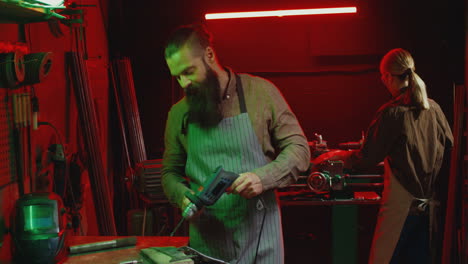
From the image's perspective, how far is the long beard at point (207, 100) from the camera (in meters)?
2.30

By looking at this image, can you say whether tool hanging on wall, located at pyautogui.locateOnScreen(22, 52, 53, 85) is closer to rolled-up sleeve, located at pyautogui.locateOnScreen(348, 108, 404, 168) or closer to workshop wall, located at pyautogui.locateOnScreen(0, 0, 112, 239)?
workshop wall, located at pyautogui.locateOnScreen(0, 0, 112, 239)

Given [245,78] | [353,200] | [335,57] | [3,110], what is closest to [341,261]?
[353,200]

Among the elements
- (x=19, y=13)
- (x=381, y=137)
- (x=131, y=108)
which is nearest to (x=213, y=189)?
(x=19, y=13)

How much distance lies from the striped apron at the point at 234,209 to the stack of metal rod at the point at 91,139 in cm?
164

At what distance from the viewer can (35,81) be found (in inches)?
100

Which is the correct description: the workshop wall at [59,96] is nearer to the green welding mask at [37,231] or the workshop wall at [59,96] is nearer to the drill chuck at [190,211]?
the green welding mask at [37,231]

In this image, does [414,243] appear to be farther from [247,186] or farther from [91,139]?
[91,139]

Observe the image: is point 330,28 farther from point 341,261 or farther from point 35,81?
point 35,81

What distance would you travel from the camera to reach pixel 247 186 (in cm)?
204

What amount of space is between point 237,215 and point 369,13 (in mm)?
3233

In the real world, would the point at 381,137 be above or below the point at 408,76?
below

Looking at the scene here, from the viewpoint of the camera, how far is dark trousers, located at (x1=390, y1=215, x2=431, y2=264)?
334 centimetres

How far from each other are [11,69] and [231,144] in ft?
3.37

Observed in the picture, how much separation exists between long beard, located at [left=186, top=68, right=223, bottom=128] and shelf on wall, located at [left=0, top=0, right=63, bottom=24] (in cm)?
68
